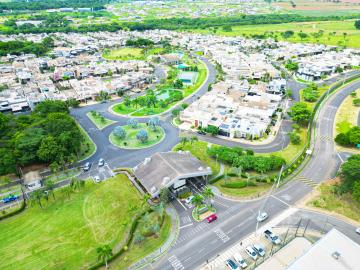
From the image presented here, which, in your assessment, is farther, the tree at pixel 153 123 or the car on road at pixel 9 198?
the tree at pixel 153 123

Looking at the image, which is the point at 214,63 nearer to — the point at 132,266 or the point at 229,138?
the point at 229,138

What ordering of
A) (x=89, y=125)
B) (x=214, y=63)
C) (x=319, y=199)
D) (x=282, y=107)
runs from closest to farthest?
(x=319, y=199) → (x=89, y=125) → (x=282, y=107) → (x=214, y=63)

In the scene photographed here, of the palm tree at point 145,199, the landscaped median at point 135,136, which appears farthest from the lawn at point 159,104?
the palm tree at point 145,199

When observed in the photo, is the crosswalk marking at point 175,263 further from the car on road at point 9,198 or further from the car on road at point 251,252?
the car on road at point 9,198

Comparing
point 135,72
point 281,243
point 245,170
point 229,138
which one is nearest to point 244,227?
point 281,243

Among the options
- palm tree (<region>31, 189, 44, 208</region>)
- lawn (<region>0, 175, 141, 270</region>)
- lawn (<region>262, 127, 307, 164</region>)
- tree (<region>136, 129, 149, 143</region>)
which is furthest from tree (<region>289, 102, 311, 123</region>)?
palm tree (<region>31, 189, 44, 208</region>)

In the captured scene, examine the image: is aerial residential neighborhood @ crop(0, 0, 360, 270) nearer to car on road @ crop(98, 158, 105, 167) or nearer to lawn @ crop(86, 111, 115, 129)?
lawn @ crop(86, 111, 115, 129)
